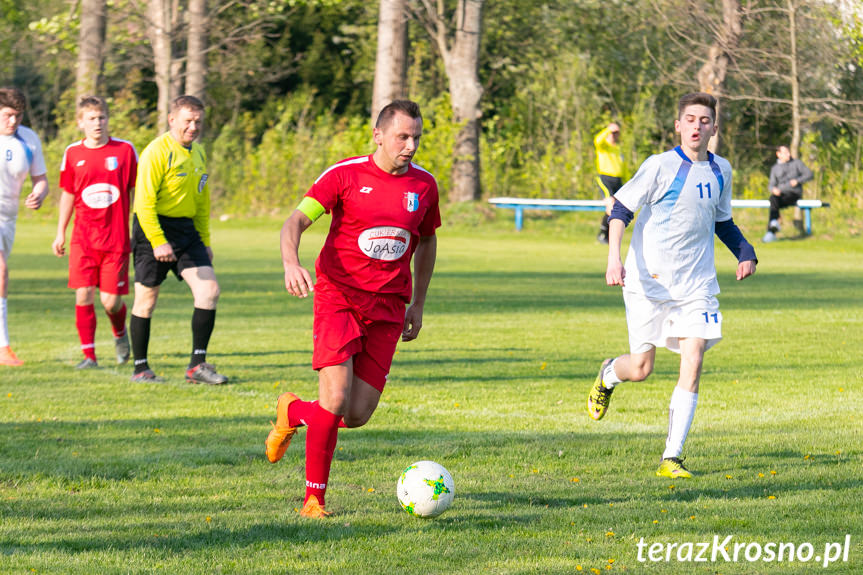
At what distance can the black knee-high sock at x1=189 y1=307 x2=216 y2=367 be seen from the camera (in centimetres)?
962

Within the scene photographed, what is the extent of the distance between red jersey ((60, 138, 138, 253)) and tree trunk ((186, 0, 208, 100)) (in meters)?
22.2

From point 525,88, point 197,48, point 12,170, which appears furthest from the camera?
point 525,88

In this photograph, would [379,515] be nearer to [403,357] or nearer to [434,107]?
[403,357]

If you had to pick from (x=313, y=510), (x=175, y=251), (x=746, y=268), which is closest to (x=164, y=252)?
(x=175, y=251)

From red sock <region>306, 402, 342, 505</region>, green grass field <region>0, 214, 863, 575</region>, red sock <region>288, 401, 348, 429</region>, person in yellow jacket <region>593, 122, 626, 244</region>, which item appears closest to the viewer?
green grass field <region>0, 214, 863, 575</region>

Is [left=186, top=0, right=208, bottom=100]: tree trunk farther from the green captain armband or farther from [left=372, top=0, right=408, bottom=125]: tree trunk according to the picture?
the green captain armband

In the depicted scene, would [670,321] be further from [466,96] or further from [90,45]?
[90,45]

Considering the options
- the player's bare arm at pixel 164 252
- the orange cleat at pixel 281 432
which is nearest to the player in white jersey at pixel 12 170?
the player's bare arm at pixel 164 252

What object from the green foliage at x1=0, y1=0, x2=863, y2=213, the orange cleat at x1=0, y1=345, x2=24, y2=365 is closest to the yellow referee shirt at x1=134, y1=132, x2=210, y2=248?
the orange cleat at x1=0, y1=345, x2=24, y2=365

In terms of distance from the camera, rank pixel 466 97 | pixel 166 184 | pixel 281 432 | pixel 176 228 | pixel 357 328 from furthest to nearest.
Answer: pixel 466 97
pixel 176 228
pixel 166 184
pixel 281 432
pixel 357 328

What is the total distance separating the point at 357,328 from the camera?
555 centimetres

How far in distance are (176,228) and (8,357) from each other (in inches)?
87.3

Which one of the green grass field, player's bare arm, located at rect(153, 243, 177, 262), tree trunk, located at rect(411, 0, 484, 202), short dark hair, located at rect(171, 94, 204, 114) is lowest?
the green grass field

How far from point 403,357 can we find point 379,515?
562 centimetres
